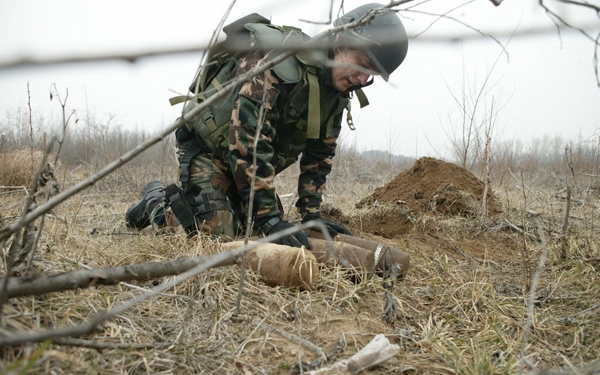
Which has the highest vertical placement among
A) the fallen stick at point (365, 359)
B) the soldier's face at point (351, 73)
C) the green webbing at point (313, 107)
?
the soldier's face at point (351, 73)

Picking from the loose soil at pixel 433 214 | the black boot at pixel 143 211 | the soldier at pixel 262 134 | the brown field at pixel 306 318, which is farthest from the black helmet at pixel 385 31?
the black boot at pixel 143 211

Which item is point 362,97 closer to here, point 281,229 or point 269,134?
point 269,134

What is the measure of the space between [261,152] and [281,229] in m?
0.53

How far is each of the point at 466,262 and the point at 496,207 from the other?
1941 mm

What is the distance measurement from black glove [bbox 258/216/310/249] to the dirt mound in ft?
4.77

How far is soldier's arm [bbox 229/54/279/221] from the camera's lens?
276cm

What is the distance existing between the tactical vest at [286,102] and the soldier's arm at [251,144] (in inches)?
5.7

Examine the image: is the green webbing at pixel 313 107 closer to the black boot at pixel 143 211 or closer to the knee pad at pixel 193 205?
the knee pad at pixel 193 205

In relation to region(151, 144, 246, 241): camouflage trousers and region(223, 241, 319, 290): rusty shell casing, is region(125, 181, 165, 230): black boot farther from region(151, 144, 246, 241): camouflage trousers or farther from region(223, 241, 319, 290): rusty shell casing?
region(223, 241, 319, 290): rusty shell casing

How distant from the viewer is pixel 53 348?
3.79 ft

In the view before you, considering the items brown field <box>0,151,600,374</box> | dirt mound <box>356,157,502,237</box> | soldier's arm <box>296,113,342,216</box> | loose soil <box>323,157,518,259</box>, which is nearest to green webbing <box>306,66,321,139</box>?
soldier's arm <box>296,113,342,216</box>

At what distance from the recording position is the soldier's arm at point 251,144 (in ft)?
9.04

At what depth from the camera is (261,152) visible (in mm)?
2809

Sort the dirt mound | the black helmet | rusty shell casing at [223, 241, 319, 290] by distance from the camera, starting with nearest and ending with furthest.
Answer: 1. rusty shell casing at [223, 241, 319, 290]
2. the black helmet
3. the dirt mound
